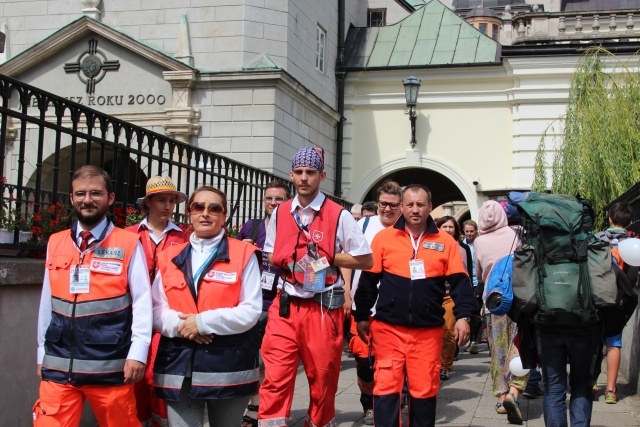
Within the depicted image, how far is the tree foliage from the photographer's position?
1562cm

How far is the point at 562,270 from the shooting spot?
5527 millimetres

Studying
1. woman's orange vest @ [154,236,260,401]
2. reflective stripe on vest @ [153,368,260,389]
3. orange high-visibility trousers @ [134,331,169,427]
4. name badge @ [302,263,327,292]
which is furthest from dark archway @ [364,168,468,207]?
reflective stripe on vest @ [153,368,260,389]

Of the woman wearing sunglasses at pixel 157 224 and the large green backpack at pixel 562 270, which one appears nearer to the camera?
the large green backpack at pixel 562 270

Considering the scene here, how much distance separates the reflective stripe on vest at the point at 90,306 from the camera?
178 inches

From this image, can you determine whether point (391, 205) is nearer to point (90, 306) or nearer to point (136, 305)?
point (136, 305)

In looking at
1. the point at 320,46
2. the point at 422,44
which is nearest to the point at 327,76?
the point at 320,46

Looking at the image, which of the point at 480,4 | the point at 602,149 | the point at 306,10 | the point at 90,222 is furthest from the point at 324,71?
the point at 480,4

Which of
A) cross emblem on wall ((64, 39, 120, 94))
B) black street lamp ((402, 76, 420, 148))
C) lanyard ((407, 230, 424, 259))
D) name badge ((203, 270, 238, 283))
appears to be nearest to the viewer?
name badge ((203, 270, 238, 283))

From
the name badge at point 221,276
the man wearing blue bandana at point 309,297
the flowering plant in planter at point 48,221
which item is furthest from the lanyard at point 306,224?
the flowering plant in planter at point 48,221

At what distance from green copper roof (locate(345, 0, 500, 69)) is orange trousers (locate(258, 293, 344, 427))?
16217 mm

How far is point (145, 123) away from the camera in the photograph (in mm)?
16719

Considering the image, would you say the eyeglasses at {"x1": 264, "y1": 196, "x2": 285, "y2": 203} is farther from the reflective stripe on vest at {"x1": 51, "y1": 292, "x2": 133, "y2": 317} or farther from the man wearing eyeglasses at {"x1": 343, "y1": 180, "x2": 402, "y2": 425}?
the reflective stripe on vest at {"x1": 51, "y1": 292, "x2": 133, "y2": 317}

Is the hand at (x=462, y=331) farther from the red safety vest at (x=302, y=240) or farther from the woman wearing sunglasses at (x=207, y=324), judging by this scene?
the woman wearing sunglasses at (x=207, y=324)

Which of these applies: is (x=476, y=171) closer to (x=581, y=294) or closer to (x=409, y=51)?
(x=409, y=51)
